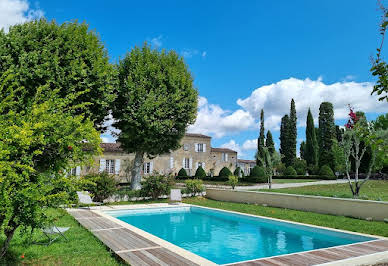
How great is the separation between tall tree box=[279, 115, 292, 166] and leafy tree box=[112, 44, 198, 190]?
91.4 ft

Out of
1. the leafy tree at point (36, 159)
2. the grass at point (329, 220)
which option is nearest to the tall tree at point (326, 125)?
the grass at point (329, 220)

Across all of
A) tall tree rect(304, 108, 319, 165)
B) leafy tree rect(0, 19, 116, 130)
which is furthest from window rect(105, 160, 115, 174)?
tall tree rect(304, 108, 319, 165)

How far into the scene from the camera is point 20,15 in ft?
51.1

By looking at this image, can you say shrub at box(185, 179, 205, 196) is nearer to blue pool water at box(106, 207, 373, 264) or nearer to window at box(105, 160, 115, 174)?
blue pool water at box(106, 207, 373, 264)

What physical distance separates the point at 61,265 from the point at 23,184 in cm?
208

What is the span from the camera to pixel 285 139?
150 feet

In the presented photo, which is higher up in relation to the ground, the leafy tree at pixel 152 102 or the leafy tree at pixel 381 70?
the leafy tree at pixel 152 102

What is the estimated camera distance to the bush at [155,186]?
18000 millimetres

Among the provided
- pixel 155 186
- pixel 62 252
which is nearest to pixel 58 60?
pixel 155 186

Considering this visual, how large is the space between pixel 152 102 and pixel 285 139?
3272 cm

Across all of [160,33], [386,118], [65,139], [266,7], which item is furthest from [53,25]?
[386,118]

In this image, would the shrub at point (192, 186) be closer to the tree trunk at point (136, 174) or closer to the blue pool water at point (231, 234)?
the tree trunk at point (136, 174)

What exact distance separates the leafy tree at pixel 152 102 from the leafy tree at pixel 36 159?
1268 cm

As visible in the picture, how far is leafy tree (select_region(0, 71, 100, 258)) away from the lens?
414cm
